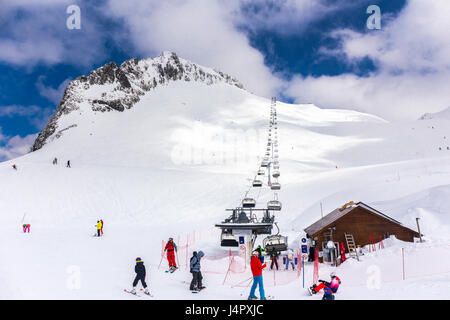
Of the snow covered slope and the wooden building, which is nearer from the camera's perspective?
the snow covered slope

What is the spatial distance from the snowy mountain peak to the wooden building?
227ft

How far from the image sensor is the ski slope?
37.3 ft

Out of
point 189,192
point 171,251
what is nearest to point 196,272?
point 171,251

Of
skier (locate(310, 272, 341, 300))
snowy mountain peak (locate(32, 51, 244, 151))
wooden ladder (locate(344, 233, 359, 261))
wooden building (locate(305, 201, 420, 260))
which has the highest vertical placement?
snowy mountain peak (locate(32, 51, 244, 151))

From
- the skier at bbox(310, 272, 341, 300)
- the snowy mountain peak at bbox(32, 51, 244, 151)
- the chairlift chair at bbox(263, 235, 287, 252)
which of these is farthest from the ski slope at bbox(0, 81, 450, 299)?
the snowy mountain peak at bbox(32, 51, 244, 151)

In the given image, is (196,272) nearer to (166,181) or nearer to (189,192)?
(189,192)

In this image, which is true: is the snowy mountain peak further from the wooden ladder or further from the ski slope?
the wooden ladder

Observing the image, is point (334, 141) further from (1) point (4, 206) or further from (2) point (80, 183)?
(1) point (4, 206)

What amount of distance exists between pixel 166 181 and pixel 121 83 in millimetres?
67168

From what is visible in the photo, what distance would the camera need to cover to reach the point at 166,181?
40438 millimetres

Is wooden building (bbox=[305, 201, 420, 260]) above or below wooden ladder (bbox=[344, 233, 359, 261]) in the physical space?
above

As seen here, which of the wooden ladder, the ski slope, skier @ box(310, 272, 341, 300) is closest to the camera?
skier @ box(310, 272, 341, 300)
